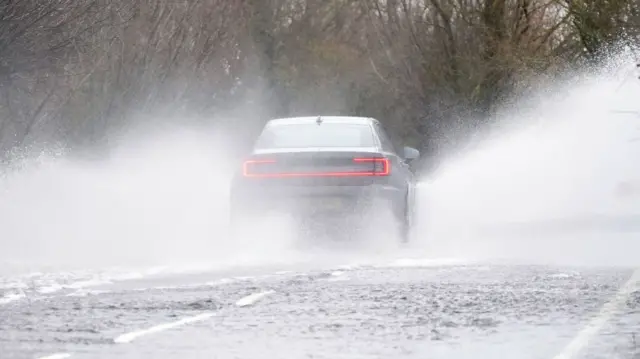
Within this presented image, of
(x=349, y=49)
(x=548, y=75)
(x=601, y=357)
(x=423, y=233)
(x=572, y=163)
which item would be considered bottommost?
(x=601, y=357)

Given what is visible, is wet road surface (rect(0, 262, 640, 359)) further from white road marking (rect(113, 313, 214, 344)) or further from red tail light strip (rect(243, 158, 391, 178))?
red tail light strip (rect(243, 158, 391, 178))

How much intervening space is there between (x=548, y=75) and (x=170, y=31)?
9.08 m

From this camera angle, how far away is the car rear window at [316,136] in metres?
19.2

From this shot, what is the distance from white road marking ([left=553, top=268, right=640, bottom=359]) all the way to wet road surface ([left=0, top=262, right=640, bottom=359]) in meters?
0.01

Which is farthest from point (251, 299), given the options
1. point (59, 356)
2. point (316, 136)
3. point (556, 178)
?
point (556, 178)

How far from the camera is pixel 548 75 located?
125ft

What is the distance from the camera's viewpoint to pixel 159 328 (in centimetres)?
1013

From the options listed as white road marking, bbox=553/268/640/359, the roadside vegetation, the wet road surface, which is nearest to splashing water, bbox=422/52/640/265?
the roadside vegetation

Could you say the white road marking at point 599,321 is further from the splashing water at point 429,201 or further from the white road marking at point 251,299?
the splashing water at point 429,201

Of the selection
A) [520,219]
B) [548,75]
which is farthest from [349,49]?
[520,219]

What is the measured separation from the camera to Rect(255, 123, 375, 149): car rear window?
19188 mm

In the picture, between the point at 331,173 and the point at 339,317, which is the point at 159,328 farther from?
the point at 331,173

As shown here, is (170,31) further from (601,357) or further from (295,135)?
(601,357)

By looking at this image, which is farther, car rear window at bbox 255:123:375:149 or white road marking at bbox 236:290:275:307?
car rear window at bbox 255:123:375:149
